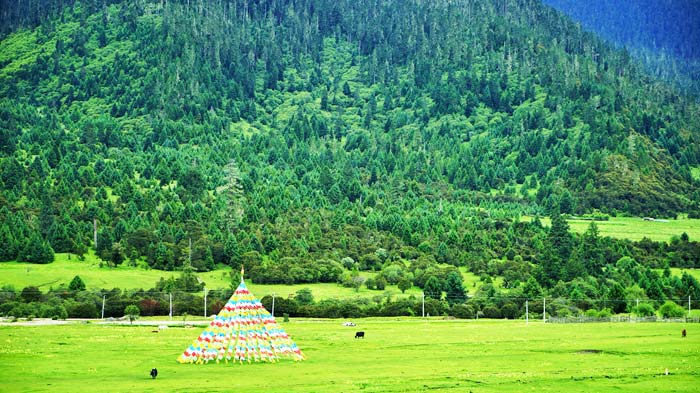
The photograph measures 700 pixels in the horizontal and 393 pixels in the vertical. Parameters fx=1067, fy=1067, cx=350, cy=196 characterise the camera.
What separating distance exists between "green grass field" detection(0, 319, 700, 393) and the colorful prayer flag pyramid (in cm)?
143

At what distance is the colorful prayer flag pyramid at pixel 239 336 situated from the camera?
229ft

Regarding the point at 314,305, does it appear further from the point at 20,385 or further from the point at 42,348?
the point at 20,385

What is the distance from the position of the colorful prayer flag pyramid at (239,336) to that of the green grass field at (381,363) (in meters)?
1.43

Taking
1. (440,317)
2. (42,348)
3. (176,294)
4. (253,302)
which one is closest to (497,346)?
(253,302)

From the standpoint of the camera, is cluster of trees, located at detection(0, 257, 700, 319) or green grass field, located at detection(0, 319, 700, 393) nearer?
green grass field, located at detection(0, 319, 700, 393)

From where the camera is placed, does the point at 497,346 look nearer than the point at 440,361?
No

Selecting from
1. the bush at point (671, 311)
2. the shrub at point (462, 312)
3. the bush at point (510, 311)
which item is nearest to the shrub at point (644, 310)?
the bush at point (671, 311)

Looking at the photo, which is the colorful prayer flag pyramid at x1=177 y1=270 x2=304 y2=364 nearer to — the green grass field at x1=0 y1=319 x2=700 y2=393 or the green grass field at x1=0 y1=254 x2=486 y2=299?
the green grass field at x1=0 y1=319 x2=700 y2=393

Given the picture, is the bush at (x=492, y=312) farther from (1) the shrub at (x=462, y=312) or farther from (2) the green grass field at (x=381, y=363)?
(2) the green grass field at (x=381, y=363)

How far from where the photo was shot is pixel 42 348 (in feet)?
269

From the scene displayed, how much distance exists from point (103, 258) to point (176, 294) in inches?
1479

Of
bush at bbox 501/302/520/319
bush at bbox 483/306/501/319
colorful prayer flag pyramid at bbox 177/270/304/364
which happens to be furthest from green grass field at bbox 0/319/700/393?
bush at bbox 483/306/501/319

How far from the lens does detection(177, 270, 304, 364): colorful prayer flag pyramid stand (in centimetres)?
6969

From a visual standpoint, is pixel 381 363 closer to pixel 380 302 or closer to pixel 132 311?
pixel 132 311
